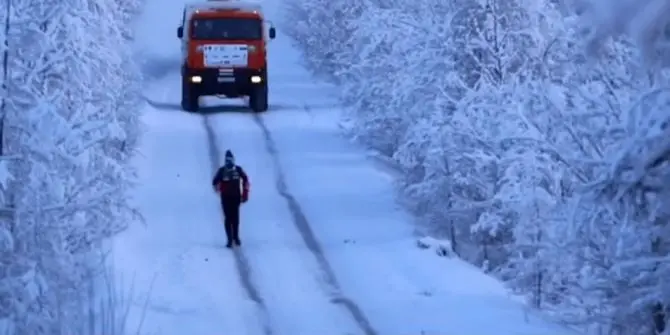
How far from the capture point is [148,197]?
88.0 feet

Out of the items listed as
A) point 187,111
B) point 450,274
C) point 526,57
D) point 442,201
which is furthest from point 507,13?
point 187,111

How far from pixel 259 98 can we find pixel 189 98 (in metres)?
2.04

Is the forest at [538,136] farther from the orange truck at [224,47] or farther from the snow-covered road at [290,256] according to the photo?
the orange truck at [224,47]

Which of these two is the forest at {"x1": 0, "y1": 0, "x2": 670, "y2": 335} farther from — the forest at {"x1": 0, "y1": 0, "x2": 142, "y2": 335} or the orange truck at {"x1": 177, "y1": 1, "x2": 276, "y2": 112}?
the orange truck at {"x1": 177, "y1": 1, "x2": 276, "y2": 112}

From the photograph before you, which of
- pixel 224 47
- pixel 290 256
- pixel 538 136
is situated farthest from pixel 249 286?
pixel 224 47

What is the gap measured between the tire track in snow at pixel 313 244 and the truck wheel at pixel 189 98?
6.09 m

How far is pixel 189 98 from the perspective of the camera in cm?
4169

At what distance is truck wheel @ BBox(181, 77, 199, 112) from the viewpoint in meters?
41.3

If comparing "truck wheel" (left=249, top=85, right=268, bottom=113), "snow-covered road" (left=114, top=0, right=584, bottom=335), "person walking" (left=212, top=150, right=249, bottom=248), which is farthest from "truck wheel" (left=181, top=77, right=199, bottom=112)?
"person walking" (left=212, top=150, right=249, bottom=248)

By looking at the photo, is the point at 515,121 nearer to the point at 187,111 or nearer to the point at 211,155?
the point at 211,155

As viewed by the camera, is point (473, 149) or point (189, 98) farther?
point (189, 98)

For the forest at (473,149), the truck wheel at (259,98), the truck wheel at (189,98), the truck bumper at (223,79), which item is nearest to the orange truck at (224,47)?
the truck bumper at (223,79)

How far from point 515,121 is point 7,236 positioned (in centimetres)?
949

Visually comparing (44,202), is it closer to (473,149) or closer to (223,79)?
(473,149)
